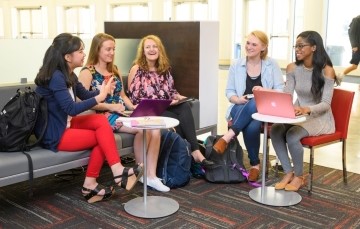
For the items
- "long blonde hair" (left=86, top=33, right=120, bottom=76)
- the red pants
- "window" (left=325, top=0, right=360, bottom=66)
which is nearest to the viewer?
the red pants

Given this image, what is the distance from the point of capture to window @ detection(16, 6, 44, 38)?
17516 mm

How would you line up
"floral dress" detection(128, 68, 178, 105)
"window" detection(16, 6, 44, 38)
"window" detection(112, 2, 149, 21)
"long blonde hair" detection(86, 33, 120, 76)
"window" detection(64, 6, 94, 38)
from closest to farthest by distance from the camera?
1. "long blonde hair" detection(86, 33, 120, 76)
2. "floral dress" detection(128, 68, 178, 105)
3. "window" detection(112, 2, 149, 21)
4. "window" detection(64, 6, 94, 38)
5. "window" detection(16, 6, 44, 38)

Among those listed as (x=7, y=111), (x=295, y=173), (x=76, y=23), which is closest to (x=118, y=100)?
(x=7, y=111)

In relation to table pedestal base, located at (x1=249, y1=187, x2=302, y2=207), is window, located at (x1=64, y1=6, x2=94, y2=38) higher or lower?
higher

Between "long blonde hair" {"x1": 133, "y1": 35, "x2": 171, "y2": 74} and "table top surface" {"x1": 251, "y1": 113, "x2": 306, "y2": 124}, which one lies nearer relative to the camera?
"table top surface" {"x1": 251, "y1": 113, "x2": 306, "y2": 124}

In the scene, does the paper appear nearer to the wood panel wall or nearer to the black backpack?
the black backpack

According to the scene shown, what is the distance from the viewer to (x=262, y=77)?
11.8ft

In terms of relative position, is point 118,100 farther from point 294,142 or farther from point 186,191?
point 294,142

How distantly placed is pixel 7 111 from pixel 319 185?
236 cm

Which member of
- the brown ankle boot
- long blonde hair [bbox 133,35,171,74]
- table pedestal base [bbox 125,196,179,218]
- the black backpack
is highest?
long blonde hair [bbox 133,35,171,74]

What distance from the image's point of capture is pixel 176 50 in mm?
4180

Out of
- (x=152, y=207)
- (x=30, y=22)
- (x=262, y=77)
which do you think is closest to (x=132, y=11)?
(x=30, y=22)

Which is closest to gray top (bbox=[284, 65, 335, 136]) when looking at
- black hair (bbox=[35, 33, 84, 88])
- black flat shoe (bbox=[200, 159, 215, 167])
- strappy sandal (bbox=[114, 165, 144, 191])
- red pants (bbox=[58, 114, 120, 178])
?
black flat shoe (bbox=[200, 159, 215, 167])

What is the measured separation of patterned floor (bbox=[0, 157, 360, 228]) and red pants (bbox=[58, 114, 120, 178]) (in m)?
0.30
